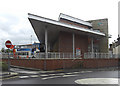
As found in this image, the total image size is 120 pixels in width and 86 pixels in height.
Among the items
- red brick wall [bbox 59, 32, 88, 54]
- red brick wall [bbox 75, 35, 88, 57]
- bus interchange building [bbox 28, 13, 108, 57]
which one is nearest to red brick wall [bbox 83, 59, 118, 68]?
bus interchange building [bbox 28, 13, 108, 57]

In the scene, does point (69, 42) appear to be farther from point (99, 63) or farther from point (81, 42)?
point (99, 63)

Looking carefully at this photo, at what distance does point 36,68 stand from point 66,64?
4454 millimetres

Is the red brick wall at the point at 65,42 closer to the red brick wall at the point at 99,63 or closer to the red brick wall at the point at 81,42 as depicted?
the red brick wall at the point at 81,42

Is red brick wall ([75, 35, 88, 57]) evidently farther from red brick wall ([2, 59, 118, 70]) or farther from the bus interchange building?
red brick wall ([2, 59, 118, 70])

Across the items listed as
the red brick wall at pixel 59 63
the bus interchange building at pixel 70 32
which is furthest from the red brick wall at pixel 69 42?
the red brick wall at pixel 59 63

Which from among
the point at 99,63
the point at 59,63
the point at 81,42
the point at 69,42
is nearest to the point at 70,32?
the point at 69,42

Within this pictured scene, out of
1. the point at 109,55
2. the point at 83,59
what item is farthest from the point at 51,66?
the point at 109,55

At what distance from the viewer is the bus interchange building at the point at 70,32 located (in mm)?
20906

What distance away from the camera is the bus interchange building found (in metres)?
20.9

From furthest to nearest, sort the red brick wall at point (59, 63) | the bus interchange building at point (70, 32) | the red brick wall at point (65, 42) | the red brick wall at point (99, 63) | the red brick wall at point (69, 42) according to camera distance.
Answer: the red brick wall at point (69, 42) < the red brick wall at point (65, 42) < the red brick wall at point (99, 63) < the bus interchange building at point (70, 32) < the red brick wall at point (59, 63)

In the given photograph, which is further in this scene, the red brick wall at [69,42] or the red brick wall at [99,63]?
the red brick wall at [69,42]

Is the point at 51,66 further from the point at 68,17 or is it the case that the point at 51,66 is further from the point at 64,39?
the point at 68,17

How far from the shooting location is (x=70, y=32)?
26.0 metres

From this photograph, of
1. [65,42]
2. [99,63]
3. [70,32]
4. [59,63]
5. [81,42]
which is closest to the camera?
[59,63]
